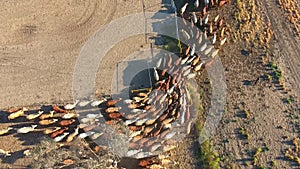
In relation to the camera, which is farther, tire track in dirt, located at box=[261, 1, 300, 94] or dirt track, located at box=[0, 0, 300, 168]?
tire track in dirt, located at box=[261, 1, 300, 94]

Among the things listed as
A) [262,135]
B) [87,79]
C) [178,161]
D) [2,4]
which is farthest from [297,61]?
[2,4]

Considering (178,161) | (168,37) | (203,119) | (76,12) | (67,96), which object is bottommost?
(178,161)

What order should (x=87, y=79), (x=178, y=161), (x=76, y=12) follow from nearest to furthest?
(x=178, y=161) < (x=87, y=79) < (x=76, y=12)

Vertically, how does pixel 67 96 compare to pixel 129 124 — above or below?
above

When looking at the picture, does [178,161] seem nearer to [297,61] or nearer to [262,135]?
[262,135]

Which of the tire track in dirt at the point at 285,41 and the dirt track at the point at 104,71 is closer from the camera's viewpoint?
the dirt track at the point at 104,71

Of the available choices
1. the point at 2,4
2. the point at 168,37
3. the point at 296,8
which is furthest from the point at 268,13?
the point at 2,4

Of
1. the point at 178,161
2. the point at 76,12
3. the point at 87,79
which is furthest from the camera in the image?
the point at 76,12

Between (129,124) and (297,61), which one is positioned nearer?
(129,124)
